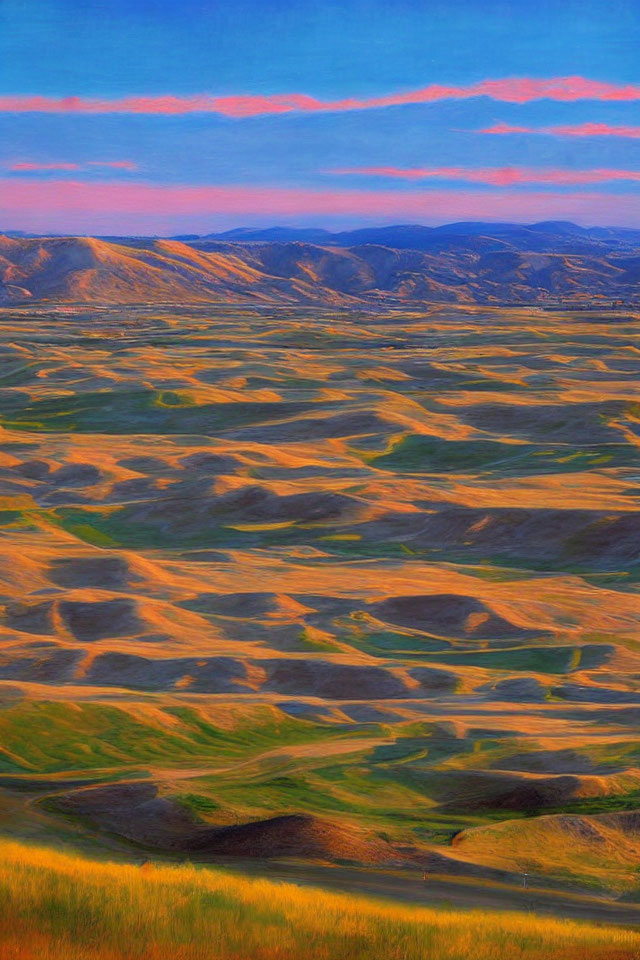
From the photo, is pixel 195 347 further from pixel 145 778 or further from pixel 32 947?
pixel 32 947

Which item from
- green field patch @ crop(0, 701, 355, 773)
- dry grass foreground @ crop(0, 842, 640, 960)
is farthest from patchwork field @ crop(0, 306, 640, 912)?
dry grass foreground @ crop(0, 842, 640, 960)

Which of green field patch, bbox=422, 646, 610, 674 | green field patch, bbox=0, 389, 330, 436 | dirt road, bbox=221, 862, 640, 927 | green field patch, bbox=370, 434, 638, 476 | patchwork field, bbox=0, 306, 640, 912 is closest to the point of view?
dirt road, bbox=221, 862, 640, 927

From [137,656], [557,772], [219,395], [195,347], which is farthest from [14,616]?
[195,347]

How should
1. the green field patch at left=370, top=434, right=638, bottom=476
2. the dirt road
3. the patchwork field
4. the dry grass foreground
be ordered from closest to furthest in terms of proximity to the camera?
the dry grass foreground → the dirt road → the patchwork field → the green field patch at left=370, top=434, right=638, bottom=476

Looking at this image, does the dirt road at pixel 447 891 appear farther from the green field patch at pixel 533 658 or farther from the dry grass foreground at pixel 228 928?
the green field patch at pixel 533 658

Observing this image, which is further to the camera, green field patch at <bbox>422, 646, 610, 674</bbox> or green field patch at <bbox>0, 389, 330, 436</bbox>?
green field patch at <bbox>0, 389, 330, 436</bbox>

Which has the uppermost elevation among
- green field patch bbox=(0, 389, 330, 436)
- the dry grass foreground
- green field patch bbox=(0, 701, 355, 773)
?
the dry grass foreground

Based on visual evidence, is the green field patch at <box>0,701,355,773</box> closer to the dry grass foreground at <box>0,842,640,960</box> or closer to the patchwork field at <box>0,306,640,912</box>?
the patchwork field at <box>0,306,640,912</box>

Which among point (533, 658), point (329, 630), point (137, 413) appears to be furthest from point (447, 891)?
point (137, 413)
